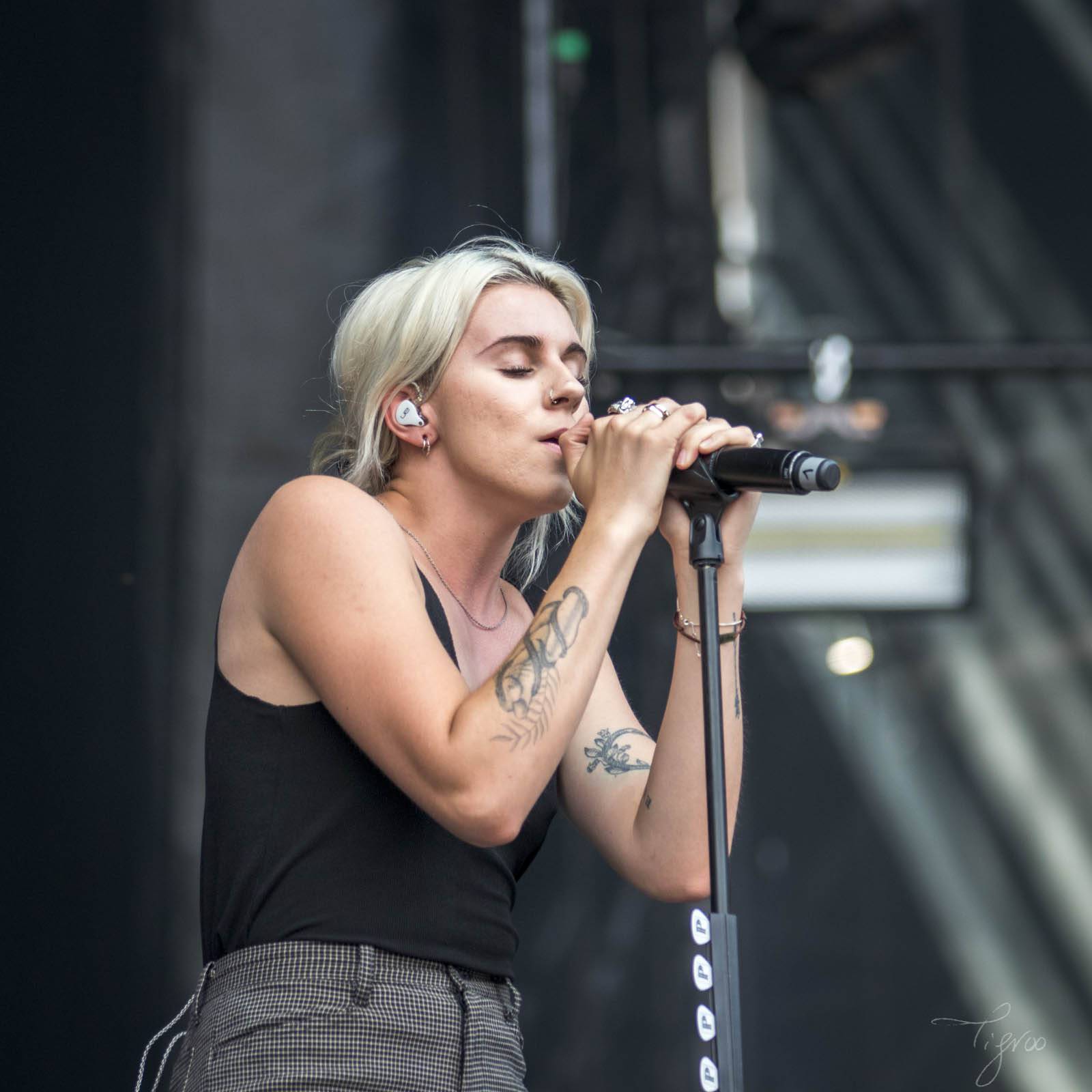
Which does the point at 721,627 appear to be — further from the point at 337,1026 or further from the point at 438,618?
the point at 337,1026

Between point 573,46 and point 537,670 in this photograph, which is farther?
point 573,46

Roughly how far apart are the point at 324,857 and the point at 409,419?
1.81 ft

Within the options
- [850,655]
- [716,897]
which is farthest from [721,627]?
[850,655]

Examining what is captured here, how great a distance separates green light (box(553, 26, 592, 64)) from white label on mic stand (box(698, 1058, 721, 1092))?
2.62 meters

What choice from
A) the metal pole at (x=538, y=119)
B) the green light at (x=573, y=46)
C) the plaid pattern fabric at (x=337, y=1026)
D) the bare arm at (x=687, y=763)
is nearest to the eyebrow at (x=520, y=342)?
the bare arm at (x=687, y=763)

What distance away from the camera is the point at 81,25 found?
2.64 m

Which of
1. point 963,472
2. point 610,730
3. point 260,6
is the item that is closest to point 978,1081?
point 963,472

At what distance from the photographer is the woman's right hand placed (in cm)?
144

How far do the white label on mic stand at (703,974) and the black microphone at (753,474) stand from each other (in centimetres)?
44

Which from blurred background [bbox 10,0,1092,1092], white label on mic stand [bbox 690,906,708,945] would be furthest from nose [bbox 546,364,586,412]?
blurred background [bbox 10,0,1092,1092]

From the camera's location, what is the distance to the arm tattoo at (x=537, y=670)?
52.4 inches

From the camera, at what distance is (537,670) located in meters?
1.38

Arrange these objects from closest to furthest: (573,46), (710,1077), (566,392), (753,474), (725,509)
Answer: (710,1077) → (753,474) → (725,509) → (566,392) → (573,46)

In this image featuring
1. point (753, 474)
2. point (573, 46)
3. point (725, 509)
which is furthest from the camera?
point (573, 46)
